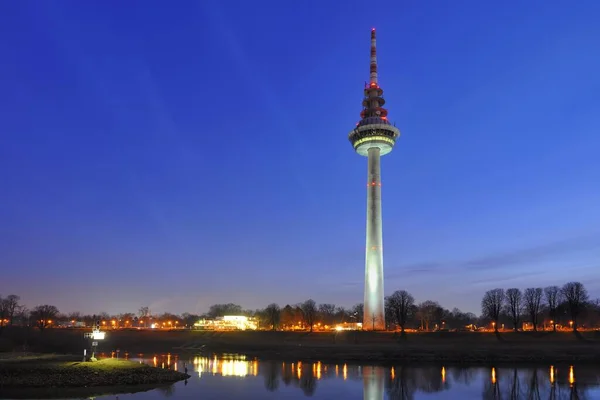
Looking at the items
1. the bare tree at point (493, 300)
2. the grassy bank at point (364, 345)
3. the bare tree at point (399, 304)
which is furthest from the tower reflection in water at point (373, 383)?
the bare tree at point (493, 300)

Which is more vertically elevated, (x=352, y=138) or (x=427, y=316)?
(x=352, y=138)

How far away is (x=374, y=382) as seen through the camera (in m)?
54.0

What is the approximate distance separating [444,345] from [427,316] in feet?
233

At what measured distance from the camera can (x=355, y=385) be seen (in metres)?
51.6

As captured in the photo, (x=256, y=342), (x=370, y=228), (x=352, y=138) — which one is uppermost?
(x=352, y=138)

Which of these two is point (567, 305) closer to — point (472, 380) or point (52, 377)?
point (472, 380)

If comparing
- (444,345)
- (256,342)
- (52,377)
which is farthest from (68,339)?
(444,345)

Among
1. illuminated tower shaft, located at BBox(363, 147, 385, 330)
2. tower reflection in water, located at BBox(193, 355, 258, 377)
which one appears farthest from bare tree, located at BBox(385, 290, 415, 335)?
tower reflection in water, located at BBox(193, 355, 258, 377)

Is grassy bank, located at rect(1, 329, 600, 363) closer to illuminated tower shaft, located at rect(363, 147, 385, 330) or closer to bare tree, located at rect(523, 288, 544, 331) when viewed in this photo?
illuminated tower shaft, located at rect(363, 147, 385, 330)

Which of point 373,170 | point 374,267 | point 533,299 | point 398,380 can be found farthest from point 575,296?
point 398,380

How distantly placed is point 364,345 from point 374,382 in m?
44.4

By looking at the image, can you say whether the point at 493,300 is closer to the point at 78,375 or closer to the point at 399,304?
the point at 399,304

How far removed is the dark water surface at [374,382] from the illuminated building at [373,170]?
53.3 meters

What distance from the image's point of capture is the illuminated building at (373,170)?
125312 millimetres
